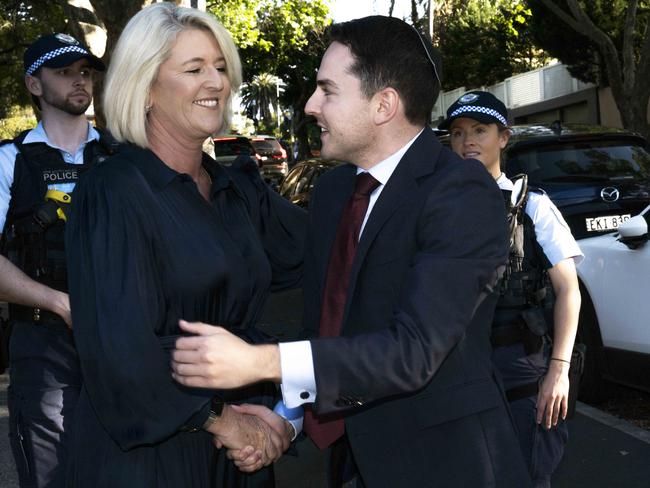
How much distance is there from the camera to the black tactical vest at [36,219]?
3.40 metres

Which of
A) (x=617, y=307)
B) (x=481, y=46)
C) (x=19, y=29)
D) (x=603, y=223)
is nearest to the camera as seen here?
(x=617, y=307)

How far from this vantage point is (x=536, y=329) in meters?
3.29

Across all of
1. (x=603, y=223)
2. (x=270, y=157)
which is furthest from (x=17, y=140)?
(x=270, y=157)

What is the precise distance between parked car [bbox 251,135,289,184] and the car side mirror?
95.5 ft

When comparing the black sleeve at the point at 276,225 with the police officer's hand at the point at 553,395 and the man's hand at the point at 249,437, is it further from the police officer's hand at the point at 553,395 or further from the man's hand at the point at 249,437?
the police officer's hand at the point at 553,395

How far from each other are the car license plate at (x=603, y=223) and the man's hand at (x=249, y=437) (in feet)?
16.7

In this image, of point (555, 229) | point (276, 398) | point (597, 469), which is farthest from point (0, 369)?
point (597, 469)

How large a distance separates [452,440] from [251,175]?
3.45 ft

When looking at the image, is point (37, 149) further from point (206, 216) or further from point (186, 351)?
point (186, 351)

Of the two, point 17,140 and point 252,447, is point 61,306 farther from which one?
point 252,447

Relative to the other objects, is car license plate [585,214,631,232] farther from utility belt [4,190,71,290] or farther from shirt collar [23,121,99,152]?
utility belt [4,190,71,290]

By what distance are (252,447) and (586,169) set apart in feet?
18.4

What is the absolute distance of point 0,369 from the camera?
3.71 meters

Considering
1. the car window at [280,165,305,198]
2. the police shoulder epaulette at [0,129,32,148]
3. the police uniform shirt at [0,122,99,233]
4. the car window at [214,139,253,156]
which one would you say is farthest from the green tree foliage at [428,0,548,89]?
the police shoulder epaulette at [0,129,32,148]
